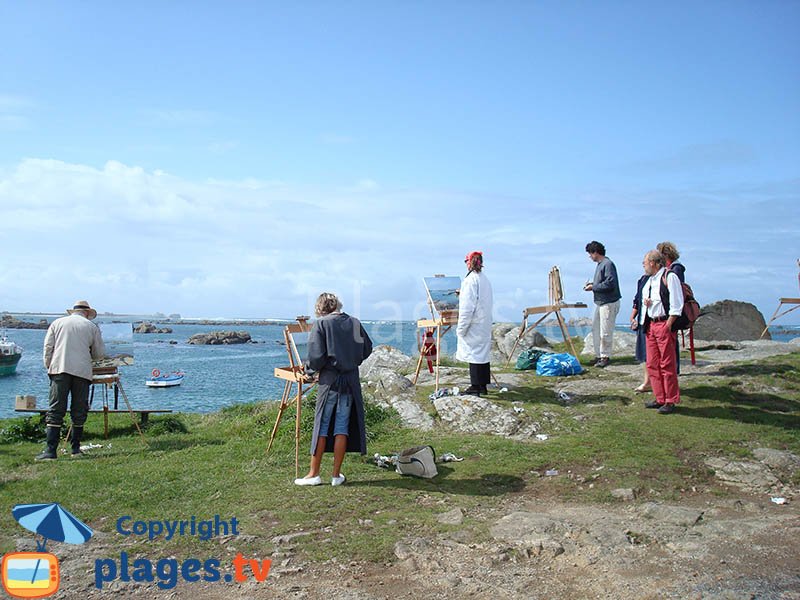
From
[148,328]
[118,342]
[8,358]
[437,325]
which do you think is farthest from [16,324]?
[437,325]

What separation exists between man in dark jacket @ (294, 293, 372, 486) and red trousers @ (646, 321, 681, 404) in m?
4.66

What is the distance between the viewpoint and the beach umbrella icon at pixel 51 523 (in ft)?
19.0

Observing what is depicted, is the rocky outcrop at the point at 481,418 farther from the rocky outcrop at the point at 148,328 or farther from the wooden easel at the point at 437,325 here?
the rocky outcrop at the point at 148,328

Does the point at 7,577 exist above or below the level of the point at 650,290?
below

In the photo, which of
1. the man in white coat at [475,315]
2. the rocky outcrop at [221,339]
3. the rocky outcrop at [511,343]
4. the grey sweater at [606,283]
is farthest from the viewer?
the rocky outcrop at [221,339]

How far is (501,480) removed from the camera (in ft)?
23.9

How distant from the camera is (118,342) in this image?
12383mm

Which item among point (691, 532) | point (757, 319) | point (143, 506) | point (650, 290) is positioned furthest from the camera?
point (757, 319)

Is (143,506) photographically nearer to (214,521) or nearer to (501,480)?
(214,521)

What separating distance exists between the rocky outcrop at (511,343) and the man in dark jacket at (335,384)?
35.8 feet

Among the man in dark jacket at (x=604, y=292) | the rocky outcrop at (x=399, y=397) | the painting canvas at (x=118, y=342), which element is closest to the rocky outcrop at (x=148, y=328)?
the painting canvas at (x=118, y=342)

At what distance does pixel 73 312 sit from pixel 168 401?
65.8ft

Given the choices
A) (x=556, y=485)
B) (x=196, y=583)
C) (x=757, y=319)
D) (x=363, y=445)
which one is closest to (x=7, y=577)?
(x=196, y=583)

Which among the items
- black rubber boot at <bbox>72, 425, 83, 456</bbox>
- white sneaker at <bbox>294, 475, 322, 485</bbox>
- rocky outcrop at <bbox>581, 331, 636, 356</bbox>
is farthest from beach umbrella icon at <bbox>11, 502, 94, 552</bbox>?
rocky outcrop at <bbox>581, 331, 636, 356</bbox>
